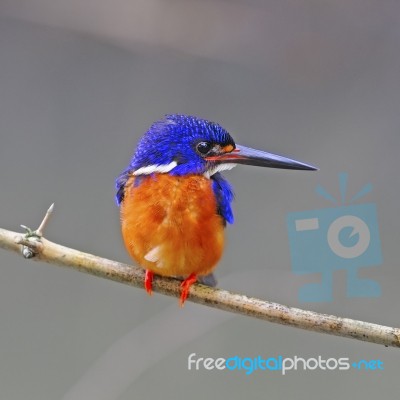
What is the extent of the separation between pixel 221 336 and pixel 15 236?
3.64 feet

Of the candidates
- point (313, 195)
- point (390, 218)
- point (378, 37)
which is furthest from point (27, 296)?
point (378, 37)

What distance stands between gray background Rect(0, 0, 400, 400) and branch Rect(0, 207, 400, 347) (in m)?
0.21

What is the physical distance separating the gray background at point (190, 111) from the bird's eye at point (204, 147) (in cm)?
36

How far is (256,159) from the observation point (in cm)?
87

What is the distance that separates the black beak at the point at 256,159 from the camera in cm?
80

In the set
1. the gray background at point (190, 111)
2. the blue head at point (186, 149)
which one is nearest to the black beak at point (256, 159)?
the blue head at point (186, 149)

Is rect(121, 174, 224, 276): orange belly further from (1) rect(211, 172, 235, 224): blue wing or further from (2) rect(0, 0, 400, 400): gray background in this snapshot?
(2) rect(0, 0, 400, 400): gray background

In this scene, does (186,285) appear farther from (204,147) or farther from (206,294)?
(204,147)

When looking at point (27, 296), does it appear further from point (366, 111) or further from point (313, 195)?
point (366, 111)

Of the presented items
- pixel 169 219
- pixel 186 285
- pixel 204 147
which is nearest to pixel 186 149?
pixel 204 147

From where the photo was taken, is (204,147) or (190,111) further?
(190,111)

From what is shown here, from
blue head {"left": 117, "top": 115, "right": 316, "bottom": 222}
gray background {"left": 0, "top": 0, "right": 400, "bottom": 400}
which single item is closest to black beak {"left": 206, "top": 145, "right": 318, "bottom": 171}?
blue head {"left": 117, "top": 115, "right": 316, "bottom": 222}

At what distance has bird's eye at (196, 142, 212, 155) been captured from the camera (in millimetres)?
952

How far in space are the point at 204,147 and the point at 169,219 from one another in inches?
5.8
